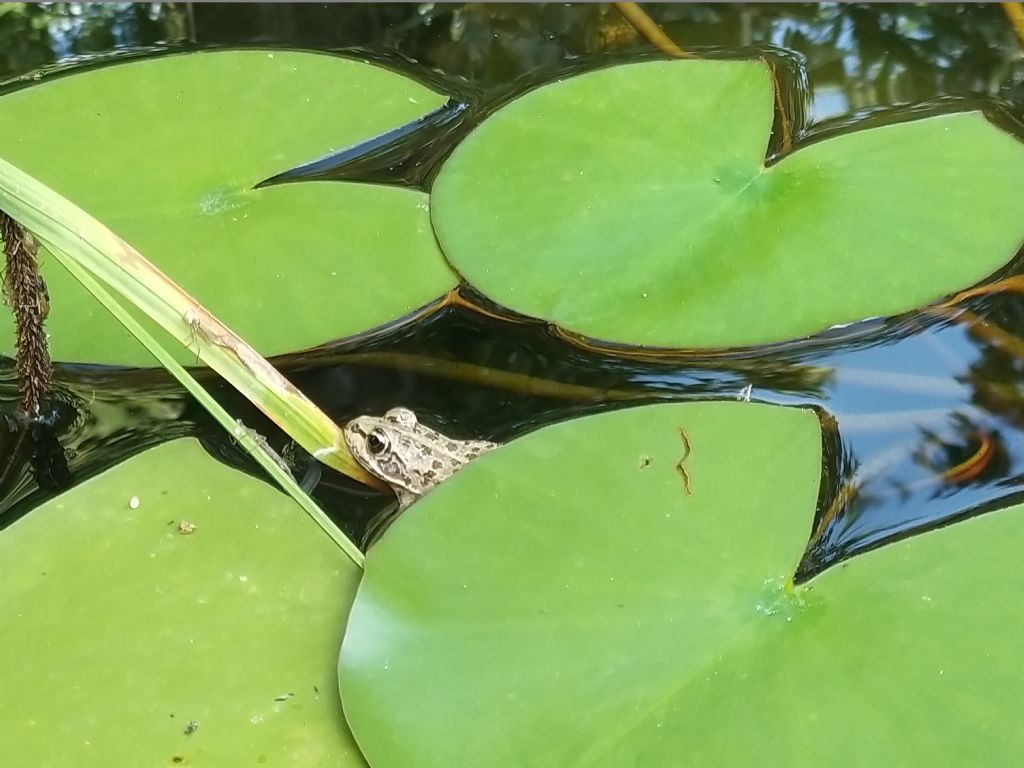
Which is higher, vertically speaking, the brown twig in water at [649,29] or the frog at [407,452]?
the brown twig in water at [649,29]

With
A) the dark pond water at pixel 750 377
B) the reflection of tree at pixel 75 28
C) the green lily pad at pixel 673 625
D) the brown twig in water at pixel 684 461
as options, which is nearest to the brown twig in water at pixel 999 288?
the dark pond water at pixel 750 377

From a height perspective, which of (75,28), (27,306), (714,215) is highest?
(75,28)

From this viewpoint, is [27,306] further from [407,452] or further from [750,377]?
[750,377]

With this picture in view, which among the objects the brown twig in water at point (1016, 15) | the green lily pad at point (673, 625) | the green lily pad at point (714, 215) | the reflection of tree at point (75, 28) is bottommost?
the green lily pad at point (673, 625)

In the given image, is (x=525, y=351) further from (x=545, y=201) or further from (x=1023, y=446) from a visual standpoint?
(x=1023, y=446)

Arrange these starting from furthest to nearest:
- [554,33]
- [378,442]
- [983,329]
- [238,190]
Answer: [554,33] < [238,190] < [983,329] < [378,442]

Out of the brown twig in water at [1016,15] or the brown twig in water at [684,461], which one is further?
the brown twig in water at [1016,15]

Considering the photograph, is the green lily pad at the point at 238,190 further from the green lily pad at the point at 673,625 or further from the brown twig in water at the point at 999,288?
the brown twig in water at the point at 999,288

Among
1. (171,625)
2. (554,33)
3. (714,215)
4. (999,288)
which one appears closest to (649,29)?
(554,33)
